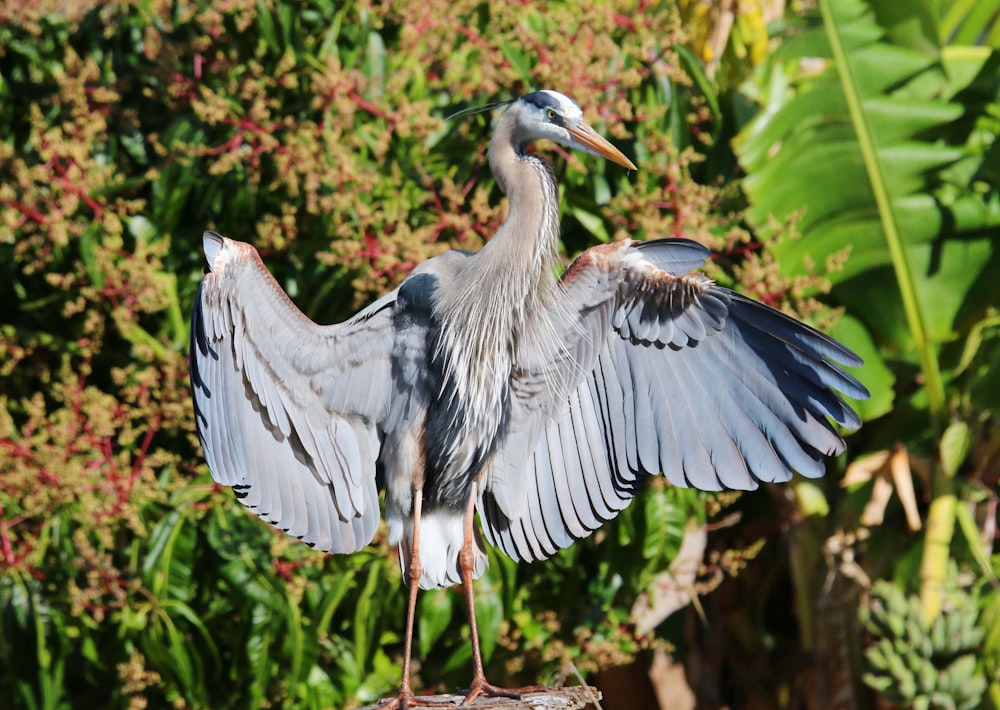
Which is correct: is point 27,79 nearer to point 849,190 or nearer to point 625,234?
→ point 625,234

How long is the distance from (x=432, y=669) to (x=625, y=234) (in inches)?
68.6

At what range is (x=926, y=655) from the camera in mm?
4543

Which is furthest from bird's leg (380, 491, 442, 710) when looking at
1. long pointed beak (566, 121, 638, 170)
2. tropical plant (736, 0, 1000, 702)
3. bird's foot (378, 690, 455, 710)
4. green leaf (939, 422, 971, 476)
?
green leaf (939, 422, 971, 476)

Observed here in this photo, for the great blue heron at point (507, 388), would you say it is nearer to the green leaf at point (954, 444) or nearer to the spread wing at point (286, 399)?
the spread wing at point (286, 399)

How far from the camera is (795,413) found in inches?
124

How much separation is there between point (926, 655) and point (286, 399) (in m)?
2.52

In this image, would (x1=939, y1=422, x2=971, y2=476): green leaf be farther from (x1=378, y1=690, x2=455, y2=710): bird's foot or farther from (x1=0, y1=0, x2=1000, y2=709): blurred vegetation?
(x1=378, y1=690, x2=455, y2=710): bird's foot

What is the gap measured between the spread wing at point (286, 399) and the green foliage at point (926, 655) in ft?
6.94

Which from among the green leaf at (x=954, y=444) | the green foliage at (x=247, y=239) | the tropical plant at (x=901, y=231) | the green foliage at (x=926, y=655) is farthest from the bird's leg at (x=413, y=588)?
the green leaf at (x=954, y=444)

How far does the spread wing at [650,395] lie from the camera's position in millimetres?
3135

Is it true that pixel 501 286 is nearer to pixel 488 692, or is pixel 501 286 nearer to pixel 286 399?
pixel 286 399

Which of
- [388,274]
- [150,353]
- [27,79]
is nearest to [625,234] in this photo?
[388,274]

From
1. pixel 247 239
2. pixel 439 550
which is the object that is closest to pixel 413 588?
pixel 439 550

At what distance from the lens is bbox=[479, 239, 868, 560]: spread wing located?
3.13 m
